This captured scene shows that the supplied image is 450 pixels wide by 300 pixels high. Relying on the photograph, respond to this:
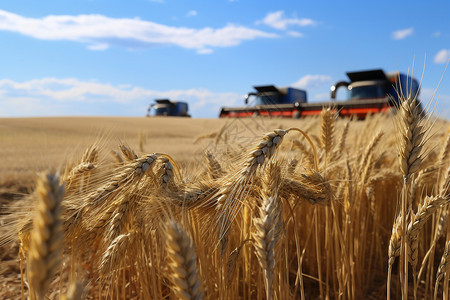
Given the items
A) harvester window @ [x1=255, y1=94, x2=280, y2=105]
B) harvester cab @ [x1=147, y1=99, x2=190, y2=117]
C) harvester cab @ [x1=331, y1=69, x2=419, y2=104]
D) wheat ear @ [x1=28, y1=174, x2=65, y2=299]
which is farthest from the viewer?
harvester cab @ [x1=147, y1=99, x2=190, y2=117]

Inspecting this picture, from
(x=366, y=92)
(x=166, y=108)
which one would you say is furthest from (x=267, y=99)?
(x=166, y=108)

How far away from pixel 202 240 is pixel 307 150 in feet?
2.60

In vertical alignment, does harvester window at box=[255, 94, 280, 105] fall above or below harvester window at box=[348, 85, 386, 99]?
below

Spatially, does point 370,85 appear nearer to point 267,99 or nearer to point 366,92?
point 366,92

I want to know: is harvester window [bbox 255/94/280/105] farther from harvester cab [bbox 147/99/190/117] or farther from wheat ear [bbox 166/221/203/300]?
harvester cab [bbox 147/99/190/117]

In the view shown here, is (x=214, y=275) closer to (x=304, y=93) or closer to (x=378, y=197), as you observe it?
(x=378, y=197)

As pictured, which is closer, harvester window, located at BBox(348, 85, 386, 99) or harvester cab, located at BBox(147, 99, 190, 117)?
harvester window, located at BBox(348, 85, 386, 99)

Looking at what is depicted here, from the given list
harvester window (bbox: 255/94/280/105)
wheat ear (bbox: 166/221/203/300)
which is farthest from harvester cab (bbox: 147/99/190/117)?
wheat ear (bbox: 166/221/203/300)

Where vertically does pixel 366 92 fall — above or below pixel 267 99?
above

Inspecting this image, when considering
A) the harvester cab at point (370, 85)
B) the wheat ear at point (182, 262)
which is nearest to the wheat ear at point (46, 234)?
the wheat ear at point (182, 262)

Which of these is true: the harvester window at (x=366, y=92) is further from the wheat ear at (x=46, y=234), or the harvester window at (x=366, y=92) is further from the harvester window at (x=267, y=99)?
the wheat ear at (x=46, y=234)

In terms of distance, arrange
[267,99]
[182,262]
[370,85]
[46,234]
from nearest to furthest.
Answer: [46,234], [182,262], [267,99], [370,85]

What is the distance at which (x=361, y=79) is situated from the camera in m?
13.9

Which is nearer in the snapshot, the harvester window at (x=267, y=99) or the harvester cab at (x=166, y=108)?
the harvester window at (x=267, y=99)
